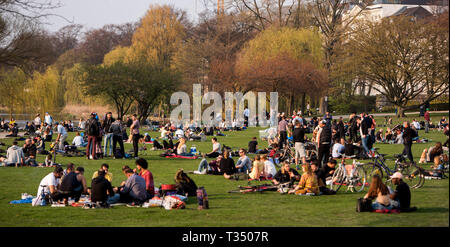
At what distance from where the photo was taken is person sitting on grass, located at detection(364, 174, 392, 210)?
10703mm

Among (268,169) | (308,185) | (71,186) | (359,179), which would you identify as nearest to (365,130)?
(268,169)

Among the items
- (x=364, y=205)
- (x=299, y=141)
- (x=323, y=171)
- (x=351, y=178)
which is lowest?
(x=364, y=205)

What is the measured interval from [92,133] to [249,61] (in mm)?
33222

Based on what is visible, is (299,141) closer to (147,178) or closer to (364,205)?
(147,178)

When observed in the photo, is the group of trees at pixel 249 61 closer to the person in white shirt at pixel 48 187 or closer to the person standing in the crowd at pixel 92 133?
the person standing in the crowd at pixel 92 133

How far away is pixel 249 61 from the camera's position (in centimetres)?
5247

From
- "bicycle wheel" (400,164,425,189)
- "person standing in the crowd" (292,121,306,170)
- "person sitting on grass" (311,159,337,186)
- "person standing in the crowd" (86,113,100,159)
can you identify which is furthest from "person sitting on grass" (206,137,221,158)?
"bicycle wheel" (400,164,425,189)

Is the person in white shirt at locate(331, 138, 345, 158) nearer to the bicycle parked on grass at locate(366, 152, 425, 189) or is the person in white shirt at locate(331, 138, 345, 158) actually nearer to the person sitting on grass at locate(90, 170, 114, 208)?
the bicycle parked on grass at locate(366, 152, 425, 189)

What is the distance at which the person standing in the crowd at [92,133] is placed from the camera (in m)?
20.4

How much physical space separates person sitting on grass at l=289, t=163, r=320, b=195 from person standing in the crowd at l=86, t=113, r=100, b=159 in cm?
947

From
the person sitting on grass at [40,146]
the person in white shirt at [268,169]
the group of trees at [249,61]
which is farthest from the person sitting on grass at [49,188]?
the group of trees at [249,61]
